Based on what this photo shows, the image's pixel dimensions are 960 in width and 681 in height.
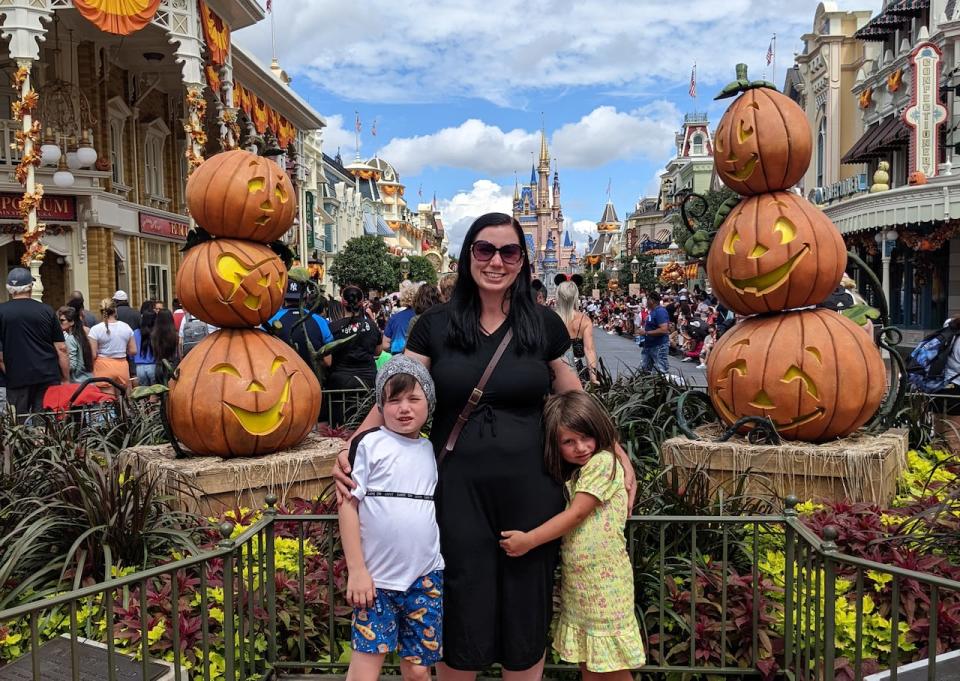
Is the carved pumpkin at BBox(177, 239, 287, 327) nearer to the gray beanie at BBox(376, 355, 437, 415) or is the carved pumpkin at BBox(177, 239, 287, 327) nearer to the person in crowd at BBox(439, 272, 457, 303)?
the gray beanie at BBox(376, 355, 437, 415)

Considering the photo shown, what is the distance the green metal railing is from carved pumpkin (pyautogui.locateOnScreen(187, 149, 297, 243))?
193 cm

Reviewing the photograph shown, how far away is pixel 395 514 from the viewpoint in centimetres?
250

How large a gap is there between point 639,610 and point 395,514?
4.69ft

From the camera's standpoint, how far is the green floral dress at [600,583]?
2584 millimetres

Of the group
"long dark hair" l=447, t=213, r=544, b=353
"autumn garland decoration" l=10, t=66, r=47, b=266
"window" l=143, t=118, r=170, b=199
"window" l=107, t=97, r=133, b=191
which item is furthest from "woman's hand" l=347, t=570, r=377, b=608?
"window" l=143, t=118, r=170, b=199

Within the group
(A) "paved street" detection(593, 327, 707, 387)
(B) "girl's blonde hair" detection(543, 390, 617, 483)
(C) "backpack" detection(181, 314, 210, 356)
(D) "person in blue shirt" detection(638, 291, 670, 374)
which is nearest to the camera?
(B) "girl's blonde hair" detection(543, 390, 617, 483)

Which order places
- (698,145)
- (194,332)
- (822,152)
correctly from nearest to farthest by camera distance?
(194,332)
(822,152)
(698,145)

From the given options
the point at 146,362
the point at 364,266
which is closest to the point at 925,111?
the point at 146,362

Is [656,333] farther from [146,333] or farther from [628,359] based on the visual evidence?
[628,359]

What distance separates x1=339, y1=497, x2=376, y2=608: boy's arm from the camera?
8.07 feet

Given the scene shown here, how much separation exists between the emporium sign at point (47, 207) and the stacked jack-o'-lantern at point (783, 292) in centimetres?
1600

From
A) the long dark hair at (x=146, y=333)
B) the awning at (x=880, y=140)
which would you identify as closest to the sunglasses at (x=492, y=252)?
the long dark hair at (x=146, y=333)

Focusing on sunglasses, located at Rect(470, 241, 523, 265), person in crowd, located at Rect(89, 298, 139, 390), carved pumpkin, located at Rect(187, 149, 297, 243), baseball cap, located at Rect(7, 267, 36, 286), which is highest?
carved pumpkin, located at Rect(187, 149, 297, 243)

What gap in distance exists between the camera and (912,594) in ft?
10.8
